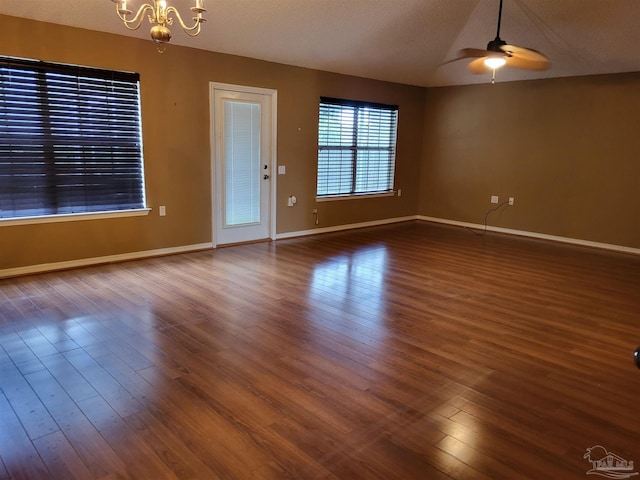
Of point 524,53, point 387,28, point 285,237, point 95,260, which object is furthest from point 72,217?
point 524,53

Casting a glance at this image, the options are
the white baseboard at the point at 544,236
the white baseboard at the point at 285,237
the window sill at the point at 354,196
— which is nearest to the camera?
the white baseboard at the point at 285,237

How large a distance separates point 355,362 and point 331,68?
4.69 metres

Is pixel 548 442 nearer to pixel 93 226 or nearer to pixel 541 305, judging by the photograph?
pixel 541 305

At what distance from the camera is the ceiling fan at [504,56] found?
A: 370 centimetres

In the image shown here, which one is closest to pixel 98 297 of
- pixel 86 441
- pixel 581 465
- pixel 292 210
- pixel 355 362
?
pixel 86 441

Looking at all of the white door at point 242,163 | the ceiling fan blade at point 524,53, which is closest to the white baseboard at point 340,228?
the white door at point 242,163

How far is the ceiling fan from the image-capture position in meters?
3.70

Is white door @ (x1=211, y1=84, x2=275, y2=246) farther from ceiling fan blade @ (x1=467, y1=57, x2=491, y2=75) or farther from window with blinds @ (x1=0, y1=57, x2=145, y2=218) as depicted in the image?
ceiling fan blade @ (x1=467, y1=57, x2=491, y2=75)

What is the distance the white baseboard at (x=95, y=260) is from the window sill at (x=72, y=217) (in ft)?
1.40

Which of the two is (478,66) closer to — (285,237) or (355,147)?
(355,147)

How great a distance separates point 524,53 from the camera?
12.2 ft

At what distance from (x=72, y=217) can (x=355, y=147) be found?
4.18 meters

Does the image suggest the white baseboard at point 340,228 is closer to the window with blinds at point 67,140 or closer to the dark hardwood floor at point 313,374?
the dark hardwood floor at point 313,374

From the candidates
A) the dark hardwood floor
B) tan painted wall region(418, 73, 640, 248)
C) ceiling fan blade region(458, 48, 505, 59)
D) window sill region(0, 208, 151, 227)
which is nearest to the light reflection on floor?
the dark hardwood floor
